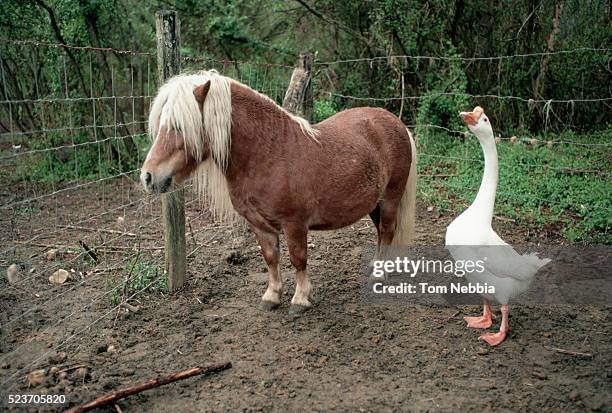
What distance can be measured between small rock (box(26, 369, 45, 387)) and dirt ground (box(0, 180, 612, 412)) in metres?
0.02

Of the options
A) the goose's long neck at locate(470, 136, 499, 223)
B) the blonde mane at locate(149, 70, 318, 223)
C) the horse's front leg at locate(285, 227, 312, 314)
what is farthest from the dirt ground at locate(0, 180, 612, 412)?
the blonde mane at locate(149, 70, 318, 223)

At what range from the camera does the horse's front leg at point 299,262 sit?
348 cm

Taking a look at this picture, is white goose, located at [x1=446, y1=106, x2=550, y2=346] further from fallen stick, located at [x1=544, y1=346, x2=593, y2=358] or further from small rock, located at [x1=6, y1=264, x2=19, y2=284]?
small rock, located at [x1=6, y1=264, x2=19, y2=284]

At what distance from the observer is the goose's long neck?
318cm

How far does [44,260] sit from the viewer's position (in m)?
4.50

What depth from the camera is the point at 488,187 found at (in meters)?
3.21

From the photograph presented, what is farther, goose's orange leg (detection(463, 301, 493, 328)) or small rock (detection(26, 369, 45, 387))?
goose's orange leg (detection(463, 301, 493, 328))

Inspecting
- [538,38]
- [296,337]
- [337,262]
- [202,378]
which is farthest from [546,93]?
[202,378]

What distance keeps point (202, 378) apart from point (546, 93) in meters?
7.86

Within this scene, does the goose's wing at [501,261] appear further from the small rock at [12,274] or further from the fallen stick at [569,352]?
the small rock at [12,274]

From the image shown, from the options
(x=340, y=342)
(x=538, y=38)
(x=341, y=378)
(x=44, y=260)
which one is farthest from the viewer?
(x=538, y=38)

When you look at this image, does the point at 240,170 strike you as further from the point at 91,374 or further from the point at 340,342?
the point at 91,374

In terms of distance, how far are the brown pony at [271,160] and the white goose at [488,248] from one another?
85 centimetres

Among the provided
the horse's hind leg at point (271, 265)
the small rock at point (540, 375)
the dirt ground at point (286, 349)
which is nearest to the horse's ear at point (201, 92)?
the horse's hind leg at point (271, 265)
